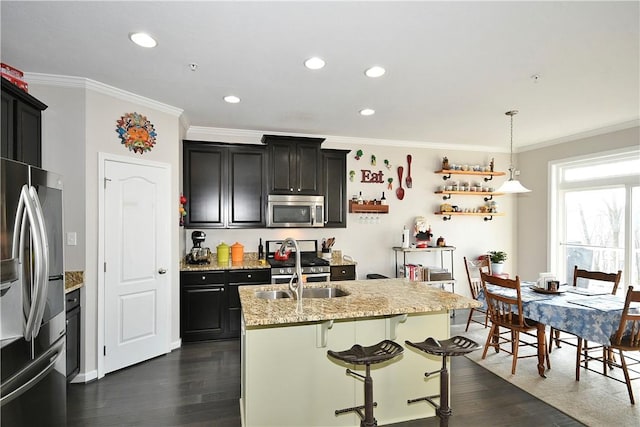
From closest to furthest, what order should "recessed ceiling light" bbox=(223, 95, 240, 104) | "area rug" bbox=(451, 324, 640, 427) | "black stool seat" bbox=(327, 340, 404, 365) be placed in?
"black stool seat" bbox=(327, 340, 404, 365) → "area rug" bbox=(451, 324, 640, 427) → "recessed ceiling light" bbox=(223, 95, 240, 104)

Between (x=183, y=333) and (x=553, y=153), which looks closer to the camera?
(x=183, y=333)

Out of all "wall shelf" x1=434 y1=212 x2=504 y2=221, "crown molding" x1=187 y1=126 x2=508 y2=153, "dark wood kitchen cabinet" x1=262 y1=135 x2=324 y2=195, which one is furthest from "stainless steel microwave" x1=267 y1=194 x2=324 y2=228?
"wall shelf" x1=434 y1=212 x2=504 y2=221

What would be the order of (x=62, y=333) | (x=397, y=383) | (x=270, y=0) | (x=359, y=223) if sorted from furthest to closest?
(x=359, y=223) < (x=397, y=383) < (x=62, y=333) < (x=270, y=0)

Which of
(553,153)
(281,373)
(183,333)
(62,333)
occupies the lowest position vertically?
(183,333)

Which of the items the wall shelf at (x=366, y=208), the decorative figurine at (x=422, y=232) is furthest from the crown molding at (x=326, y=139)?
the decorative figurine at (x=422, y=232)

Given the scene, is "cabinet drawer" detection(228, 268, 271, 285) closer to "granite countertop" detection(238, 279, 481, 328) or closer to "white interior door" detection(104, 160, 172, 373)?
"white interior door" detection(104, 160, 172, 373)

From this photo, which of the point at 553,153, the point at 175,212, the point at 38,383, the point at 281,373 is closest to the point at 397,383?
the point at 281,373

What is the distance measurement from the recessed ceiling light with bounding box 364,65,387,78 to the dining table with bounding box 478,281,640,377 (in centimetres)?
254

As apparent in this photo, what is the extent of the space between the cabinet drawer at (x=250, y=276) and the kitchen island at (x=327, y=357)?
163 cm

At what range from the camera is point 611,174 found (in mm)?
4793

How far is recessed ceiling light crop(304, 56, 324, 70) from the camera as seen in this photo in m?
2.70

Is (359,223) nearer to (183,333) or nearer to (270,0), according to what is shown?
(183,333)

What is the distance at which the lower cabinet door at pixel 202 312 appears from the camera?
412 cm

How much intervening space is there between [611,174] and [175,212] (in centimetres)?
577
